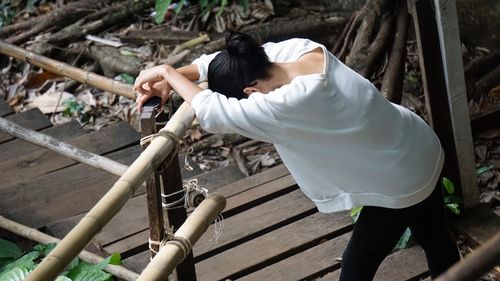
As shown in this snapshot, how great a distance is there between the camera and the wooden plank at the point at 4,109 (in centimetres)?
518

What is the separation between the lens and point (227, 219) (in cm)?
372

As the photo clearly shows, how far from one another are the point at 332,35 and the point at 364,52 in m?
1.00

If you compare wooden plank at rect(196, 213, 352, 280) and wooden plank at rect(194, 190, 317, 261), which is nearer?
wooden plank at rect(196, 213, 352, 280)

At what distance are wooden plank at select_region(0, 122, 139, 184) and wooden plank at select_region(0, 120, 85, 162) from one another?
0.35 feet

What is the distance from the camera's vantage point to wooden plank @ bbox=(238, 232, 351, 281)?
330 centimetres

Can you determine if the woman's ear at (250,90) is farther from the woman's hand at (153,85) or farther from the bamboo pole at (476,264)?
the bamboo pole at (476,264)

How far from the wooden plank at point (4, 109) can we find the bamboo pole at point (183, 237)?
9.49 feet

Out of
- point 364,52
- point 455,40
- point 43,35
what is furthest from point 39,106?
point 455,40

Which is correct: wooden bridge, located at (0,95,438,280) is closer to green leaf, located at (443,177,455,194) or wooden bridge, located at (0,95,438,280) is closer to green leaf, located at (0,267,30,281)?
green leaf, located at (443,177,455,194)

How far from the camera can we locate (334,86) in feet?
7.73

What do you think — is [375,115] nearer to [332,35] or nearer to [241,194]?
[241,194]

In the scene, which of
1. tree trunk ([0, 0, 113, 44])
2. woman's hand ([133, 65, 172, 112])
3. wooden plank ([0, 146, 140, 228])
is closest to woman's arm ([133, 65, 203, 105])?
woman's hand ([133, 65, 172, 112])

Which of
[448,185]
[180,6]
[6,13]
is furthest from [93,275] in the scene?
[6,13]

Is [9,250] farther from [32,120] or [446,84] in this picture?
[446,84]
